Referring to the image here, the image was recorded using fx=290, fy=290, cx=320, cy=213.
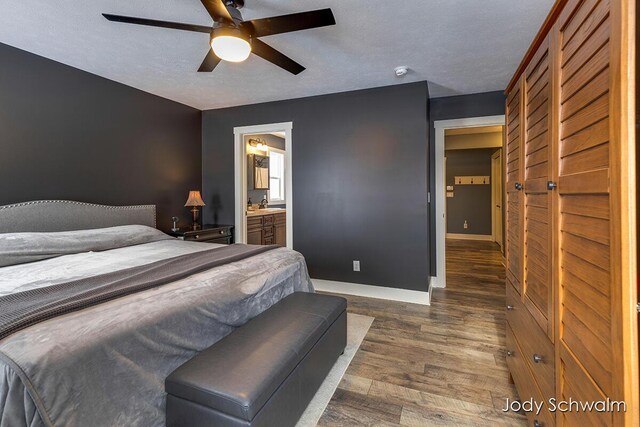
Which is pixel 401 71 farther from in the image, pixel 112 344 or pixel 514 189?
pixel 112 344

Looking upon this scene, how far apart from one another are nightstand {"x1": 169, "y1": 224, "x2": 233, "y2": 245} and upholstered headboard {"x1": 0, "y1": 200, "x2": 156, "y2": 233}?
0.45 m

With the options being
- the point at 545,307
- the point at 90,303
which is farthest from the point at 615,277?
the point at 90,303

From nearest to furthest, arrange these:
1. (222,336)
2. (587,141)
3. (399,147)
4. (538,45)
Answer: (587,141) < (538,45) < (222,336) < (399,147)

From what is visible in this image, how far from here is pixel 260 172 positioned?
579cm

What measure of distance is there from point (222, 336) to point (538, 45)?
216 centimetres

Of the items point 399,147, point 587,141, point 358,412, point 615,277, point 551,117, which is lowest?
point 358,412

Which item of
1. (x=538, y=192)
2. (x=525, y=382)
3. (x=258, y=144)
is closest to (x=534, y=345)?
(x=525, y=382)

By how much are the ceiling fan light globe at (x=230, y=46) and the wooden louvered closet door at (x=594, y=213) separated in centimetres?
158

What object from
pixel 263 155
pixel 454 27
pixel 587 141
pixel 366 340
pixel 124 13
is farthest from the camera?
pixel 263 155

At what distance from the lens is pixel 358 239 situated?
143 inches

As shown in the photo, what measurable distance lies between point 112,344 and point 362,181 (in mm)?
2957

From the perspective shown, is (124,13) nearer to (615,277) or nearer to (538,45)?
(538,45)

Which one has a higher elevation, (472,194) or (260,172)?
(260,172)

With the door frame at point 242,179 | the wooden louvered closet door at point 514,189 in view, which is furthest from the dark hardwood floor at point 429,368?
the door frame at point 242,179
